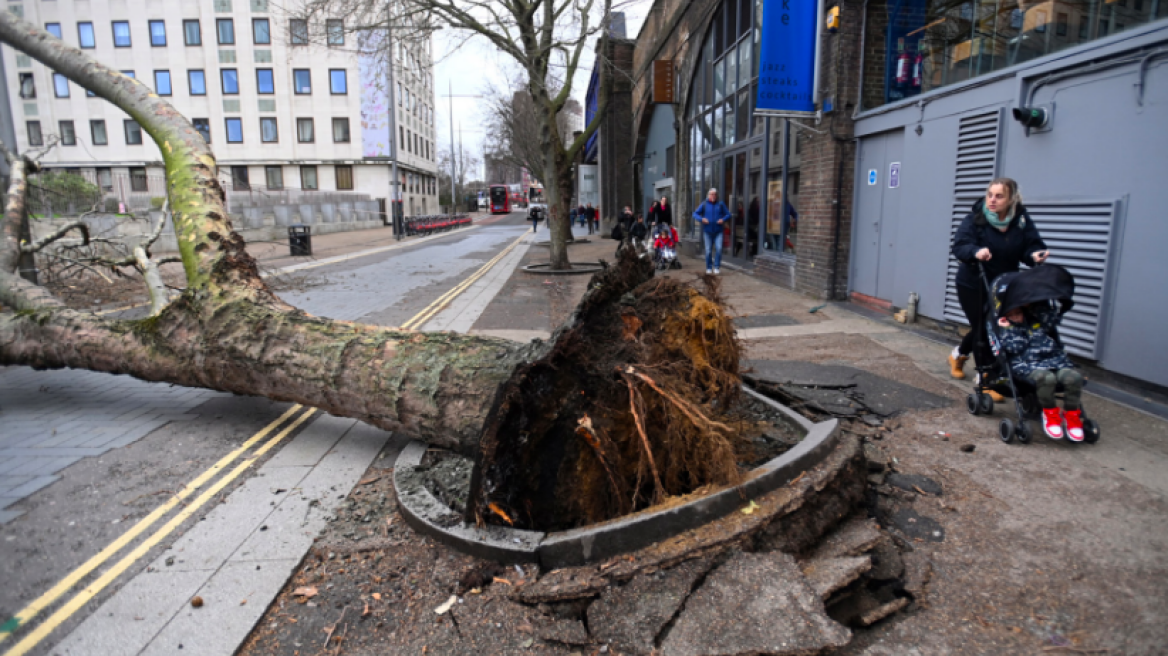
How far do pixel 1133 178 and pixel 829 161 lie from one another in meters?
4.93

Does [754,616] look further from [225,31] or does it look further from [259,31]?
Result: [225,31]

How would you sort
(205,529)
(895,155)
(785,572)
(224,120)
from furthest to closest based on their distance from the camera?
(224,120)
(895,155)
(205,529)
(785,572)

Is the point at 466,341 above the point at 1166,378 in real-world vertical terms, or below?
above

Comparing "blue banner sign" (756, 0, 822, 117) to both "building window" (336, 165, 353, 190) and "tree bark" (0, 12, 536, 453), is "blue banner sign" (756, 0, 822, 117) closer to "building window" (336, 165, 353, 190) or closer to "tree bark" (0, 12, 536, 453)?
"tree bark" (0, 12, 536, 453)

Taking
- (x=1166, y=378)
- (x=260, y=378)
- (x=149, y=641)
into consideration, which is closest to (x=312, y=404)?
(x=260, y=378)

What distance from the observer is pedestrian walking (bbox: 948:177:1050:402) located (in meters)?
4.85

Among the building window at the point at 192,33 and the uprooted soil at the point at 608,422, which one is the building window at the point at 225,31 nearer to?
the building window at the point at 192,33

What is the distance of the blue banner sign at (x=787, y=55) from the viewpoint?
9.95 m

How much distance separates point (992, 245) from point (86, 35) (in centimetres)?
6320

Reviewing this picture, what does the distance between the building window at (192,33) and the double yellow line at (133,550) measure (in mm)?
55091

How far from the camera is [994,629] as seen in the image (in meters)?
2.52

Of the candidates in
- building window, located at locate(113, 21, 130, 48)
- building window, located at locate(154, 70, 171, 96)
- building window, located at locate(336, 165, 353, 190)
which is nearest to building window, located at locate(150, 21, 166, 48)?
building window, located at locate(113, 21, 130, 48)

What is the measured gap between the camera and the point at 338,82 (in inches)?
1925

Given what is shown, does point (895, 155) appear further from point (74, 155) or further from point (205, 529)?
point (74, 155)
